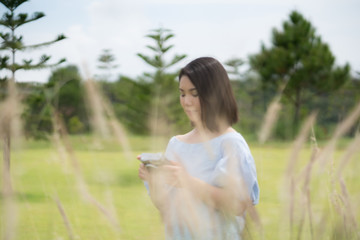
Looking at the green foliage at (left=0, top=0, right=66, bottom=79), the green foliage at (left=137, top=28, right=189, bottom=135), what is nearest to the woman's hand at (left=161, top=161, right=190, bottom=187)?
the green foliage at (left=0, top=0, right=66, bottom=79)

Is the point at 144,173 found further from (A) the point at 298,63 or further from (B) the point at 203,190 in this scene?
(A) the point at 298,63

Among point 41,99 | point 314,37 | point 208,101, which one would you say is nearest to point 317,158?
point 208,101

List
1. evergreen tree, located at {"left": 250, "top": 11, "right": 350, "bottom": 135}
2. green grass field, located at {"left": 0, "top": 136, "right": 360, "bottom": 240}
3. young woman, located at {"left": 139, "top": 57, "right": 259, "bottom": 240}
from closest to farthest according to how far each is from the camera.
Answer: green grass field, located at {"left": 0, "top": 136, "right": 360, "bottom": 240}, young woman, located at {"left": 139, "top": 57, "right": 259, "bottom": 240}, evergreen tree, located at {"left": 250, "top": 11, "right": 350, "bottom": 135}

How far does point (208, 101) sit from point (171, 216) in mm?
627

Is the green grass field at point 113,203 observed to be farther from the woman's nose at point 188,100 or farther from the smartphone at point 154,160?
the woman's nose at point 188,100

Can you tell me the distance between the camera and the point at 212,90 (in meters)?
1.63

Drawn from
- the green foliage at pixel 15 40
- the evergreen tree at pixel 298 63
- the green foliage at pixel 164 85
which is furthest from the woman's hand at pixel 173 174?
the evergreen tree at pixel 298 63

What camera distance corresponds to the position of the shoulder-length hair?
5.23 feet

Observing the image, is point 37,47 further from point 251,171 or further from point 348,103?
point 348,103

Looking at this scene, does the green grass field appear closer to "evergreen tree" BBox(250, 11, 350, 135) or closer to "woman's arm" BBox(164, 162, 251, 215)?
"woman's arm" BBox(164, 162, 251, 215)

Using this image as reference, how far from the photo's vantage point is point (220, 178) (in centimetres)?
140

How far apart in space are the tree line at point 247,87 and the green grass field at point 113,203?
29 centimetres

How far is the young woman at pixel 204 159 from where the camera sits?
128 cm

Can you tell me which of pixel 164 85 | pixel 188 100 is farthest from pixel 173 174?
pixel 164 85
